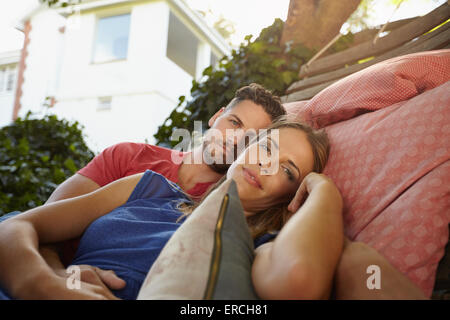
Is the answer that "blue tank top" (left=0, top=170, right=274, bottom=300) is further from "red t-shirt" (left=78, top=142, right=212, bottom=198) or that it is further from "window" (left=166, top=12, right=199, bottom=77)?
"window" (left=166, top=12, right=199, bottom=77)

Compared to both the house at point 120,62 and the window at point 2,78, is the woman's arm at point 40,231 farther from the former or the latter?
the window at point 2,78

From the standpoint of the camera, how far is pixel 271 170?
48.7 inches

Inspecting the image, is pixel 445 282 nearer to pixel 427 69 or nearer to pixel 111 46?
pixel 427 69

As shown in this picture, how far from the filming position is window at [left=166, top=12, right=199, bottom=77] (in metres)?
8.93

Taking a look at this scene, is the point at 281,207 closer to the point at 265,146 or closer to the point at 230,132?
the point at 265,146

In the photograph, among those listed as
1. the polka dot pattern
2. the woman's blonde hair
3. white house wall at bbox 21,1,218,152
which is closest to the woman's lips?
the woman's blonde hair

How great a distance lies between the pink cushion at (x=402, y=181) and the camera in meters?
0.81

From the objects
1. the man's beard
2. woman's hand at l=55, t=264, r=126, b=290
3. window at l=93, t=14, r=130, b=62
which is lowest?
woman's hand at l=55, t=264, r=126, b=290

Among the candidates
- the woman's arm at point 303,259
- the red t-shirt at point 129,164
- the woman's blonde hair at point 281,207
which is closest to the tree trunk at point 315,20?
the red t-shirt at point 129,164

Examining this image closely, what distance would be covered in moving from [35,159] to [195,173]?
2368 mm

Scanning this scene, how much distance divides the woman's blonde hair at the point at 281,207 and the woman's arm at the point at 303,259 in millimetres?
393

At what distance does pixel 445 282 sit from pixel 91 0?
32.9 feet

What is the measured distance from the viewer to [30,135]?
3664 millimetres

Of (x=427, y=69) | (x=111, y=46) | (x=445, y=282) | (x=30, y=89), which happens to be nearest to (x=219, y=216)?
(x=445, y=282)
